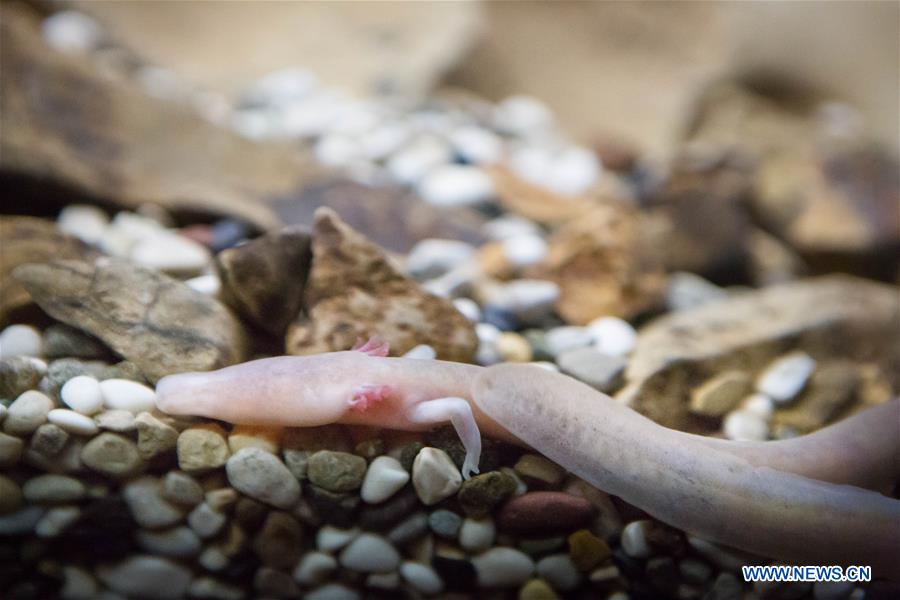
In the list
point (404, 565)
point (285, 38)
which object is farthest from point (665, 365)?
point (285, 38)

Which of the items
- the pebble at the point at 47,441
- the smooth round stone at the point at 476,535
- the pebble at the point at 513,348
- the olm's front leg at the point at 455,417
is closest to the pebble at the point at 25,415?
the pebble at the point at 47,441

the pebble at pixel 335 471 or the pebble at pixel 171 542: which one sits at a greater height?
the pebble at pixel 335 471

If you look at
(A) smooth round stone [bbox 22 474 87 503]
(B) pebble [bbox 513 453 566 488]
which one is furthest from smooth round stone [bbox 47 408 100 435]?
(B) pebble [bbox 513 453 566 488]

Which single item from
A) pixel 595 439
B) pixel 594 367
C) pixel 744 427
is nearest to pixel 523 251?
pixel 594 367

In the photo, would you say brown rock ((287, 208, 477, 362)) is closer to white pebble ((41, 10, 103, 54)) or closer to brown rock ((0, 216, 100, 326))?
brown rock ((0, 216, 100, 326))

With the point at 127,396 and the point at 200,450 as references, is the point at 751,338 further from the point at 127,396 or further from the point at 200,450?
the point at 127,396

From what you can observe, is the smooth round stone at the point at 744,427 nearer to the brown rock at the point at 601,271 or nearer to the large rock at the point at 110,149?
the brown rock at the point at 601,271
